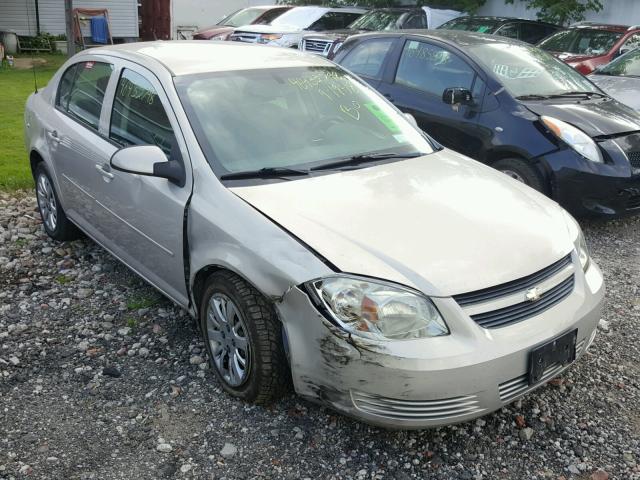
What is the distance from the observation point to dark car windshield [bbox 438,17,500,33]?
12.7m

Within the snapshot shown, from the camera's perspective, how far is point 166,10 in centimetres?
2139

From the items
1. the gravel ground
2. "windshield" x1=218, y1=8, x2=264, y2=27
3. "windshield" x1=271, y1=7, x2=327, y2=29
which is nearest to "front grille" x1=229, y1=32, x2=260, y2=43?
"windshield" x1=271, y1=7, x2=327, y2=29

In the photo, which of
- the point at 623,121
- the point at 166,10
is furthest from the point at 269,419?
the point at 166,10

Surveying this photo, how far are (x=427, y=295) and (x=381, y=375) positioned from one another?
0.36 m

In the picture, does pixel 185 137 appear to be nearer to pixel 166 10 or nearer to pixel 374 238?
pixel 374 238

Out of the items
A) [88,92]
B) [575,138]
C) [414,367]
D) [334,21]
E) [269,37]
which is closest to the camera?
[414,367]

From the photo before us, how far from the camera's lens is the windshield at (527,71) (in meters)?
6.02

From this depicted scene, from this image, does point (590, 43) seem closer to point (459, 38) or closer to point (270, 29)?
point (459, 38)

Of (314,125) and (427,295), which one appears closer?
(427,295)

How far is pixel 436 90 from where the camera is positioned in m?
6.34

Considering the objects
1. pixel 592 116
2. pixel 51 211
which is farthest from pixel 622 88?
pixel 51 211

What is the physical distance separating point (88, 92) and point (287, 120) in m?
1.62

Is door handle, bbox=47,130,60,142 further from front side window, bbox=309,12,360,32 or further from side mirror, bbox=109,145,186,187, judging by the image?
front side window, bbox=309,12,360,32

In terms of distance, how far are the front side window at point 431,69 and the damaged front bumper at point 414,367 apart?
152 inches
